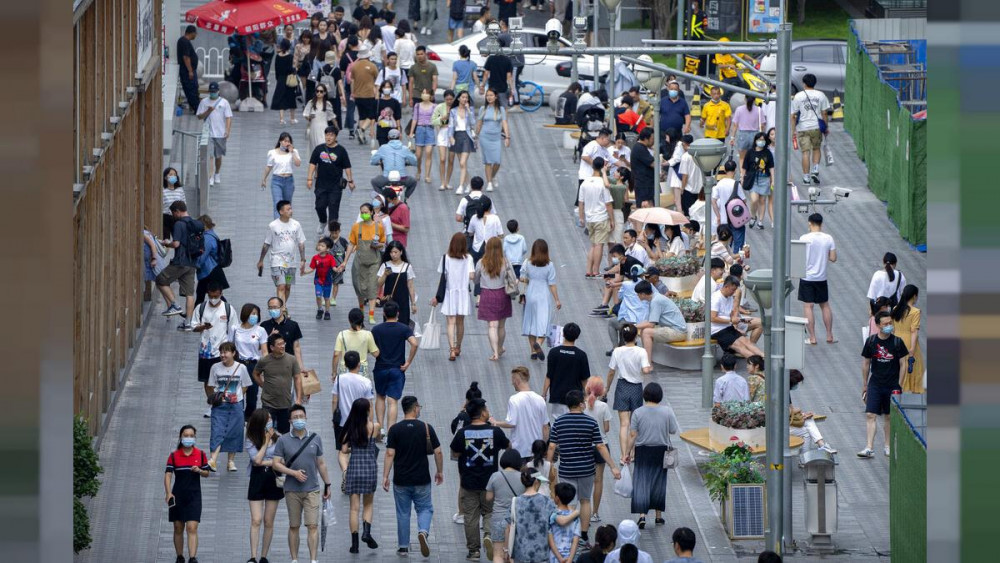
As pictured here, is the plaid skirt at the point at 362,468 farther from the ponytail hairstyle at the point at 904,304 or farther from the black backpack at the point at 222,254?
the black backpack at the point at 222,254

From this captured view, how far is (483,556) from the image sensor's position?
1510cm

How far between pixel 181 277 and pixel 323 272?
2.02 m

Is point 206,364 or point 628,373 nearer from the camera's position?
point 628,373

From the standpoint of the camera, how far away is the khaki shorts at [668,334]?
67.8 ft

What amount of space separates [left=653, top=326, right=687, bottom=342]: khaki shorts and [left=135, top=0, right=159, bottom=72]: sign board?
8.11 metres

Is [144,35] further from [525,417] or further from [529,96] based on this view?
[529,96]

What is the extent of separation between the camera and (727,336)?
2066 centimetres

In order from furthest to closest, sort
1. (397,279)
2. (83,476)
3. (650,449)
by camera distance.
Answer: (397,279) < (650,449) < (83,476)

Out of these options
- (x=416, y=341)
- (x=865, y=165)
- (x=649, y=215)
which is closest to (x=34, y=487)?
(x=416, y=341)

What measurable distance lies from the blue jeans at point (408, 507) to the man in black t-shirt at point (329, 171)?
1025 cm

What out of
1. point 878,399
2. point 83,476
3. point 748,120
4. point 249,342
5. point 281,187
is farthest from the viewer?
point 748,120

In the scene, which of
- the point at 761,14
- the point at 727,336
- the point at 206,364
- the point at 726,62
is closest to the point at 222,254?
the point at 206,364

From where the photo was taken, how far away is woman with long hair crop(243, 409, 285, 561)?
556 inches

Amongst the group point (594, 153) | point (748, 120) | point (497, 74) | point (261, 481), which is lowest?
point (261, 481)
